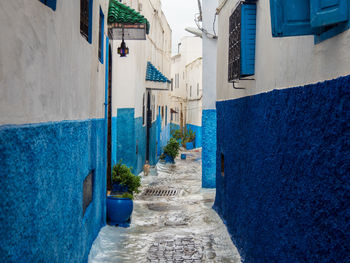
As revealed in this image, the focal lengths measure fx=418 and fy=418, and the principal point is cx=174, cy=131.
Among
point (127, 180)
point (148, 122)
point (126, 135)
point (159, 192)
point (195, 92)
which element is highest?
point (195, 92)

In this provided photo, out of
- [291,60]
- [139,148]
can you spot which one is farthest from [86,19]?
[139,148]

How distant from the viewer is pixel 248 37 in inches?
251

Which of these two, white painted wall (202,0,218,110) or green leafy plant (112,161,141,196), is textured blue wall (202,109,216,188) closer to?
white painted wall (202,0,218,110)

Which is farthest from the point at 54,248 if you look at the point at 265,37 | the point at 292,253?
the point at 265,37

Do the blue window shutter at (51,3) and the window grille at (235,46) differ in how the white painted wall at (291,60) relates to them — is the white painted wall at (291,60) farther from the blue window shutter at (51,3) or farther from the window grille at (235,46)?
the blue window shutter at (51,3)

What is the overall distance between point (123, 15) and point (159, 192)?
6.06m

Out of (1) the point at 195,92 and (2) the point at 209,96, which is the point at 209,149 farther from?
(1) the point at 195,92

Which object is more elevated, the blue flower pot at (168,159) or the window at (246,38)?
the window at (246,38)

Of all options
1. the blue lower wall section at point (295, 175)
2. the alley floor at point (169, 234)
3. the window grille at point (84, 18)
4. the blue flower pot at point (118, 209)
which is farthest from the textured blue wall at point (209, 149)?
the window grille at point (84, 18)

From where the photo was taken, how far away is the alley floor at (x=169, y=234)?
7.00m

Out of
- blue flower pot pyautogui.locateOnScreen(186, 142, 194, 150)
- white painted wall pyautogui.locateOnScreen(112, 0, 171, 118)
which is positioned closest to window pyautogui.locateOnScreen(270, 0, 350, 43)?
white painted wall pyautogui.locateOnScreen(112, 0, 171, 118)

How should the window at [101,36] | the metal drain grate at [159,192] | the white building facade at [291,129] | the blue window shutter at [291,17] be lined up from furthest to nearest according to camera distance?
the metal drain grate at [159,192] → the window at [101,36] → the blue window shutter at [291,17] → the white building facade at [291,129]

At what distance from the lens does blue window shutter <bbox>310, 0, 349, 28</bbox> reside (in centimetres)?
286

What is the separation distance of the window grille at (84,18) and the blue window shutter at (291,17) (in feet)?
9.44
